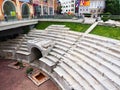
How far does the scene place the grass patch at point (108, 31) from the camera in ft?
41.5

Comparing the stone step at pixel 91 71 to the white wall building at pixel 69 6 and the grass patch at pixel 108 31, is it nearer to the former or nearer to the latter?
the grass patch at pixel 108 31

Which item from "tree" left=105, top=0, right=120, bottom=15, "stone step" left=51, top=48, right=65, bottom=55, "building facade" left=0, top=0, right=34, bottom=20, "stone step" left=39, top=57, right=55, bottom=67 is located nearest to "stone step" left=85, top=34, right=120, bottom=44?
"stone step" left=51, top=48, right=65, bottom=55

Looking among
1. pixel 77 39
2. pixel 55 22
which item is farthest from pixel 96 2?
pixel 77 39

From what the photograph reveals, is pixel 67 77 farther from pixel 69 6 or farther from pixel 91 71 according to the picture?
pixel 69 6

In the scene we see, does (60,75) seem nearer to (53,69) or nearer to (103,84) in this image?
(53,69)

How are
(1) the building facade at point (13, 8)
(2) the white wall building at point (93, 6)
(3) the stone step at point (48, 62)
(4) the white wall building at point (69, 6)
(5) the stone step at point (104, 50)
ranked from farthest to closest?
(4) the white wall building at point (69, 6) < (2) the white wall building at point (93, 6) < (1) the building facade at point (13, 8) < (3) the stone step at point (48, 62) < (5) the stone step at point (104, 50)

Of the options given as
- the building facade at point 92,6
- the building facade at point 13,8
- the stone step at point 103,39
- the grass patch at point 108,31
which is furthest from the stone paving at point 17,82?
the building facade at point 92,6

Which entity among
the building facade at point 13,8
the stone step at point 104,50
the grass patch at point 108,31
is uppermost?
the building facade at point 13,8

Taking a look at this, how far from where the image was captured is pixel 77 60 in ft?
36.1

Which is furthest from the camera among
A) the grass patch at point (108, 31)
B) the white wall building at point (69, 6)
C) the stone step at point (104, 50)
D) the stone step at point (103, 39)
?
the white wall building at point (69, 6)

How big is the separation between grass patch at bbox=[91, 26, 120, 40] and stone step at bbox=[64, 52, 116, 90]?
152 inches

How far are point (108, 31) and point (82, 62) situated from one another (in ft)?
17.9

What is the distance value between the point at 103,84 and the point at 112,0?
1390 inches

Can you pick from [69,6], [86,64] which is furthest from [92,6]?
[86,64]
